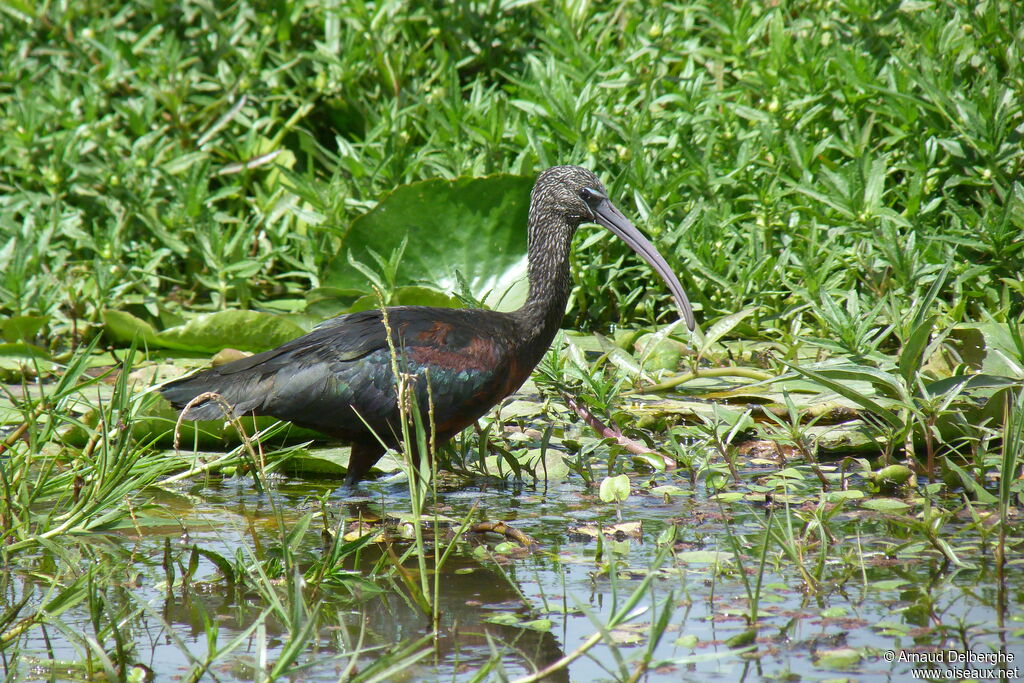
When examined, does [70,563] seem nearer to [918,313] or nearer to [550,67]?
[918,313]

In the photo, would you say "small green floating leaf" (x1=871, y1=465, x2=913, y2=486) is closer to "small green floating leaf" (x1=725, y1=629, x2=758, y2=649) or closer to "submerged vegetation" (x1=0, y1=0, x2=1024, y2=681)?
"submerged vegetation" (x1=0, y1=0, x2=1024, y2=681)

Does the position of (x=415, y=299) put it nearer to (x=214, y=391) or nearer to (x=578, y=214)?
(x=578, y=214)

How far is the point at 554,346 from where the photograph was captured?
4.84 meters

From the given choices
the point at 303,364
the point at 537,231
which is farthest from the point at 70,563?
the point at 537,231

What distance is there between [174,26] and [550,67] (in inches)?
112

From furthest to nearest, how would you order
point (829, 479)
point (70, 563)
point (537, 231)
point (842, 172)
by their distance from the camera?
point (842, 172), point (537, 231), point (829, 479), point (70, 563)

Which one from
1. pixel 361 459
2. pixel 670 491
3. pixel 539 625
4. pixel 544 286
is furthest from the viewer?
pixel 544 286

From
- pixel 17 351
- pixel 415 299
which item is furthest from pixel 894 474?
pixel 17 351

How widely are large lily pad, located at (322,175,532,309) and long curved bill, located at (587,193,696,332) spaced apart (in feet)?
1.86

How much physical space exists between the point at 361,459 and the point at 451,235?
150cm

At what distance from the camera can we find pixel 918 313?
3.97 meters

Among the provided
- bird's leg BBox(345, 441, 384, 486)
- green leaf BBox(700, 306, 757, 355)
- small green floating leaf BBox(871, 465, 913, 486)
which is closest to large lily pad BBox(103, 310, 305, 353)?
bird's leg BBox(345, 441, 384, 486)

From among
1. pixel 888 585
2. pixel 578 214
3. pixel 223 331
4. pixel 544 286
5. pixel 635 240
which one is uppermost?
pixel 578 214

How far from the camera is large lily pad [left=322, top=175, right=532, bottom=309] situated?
5477 millimetres
